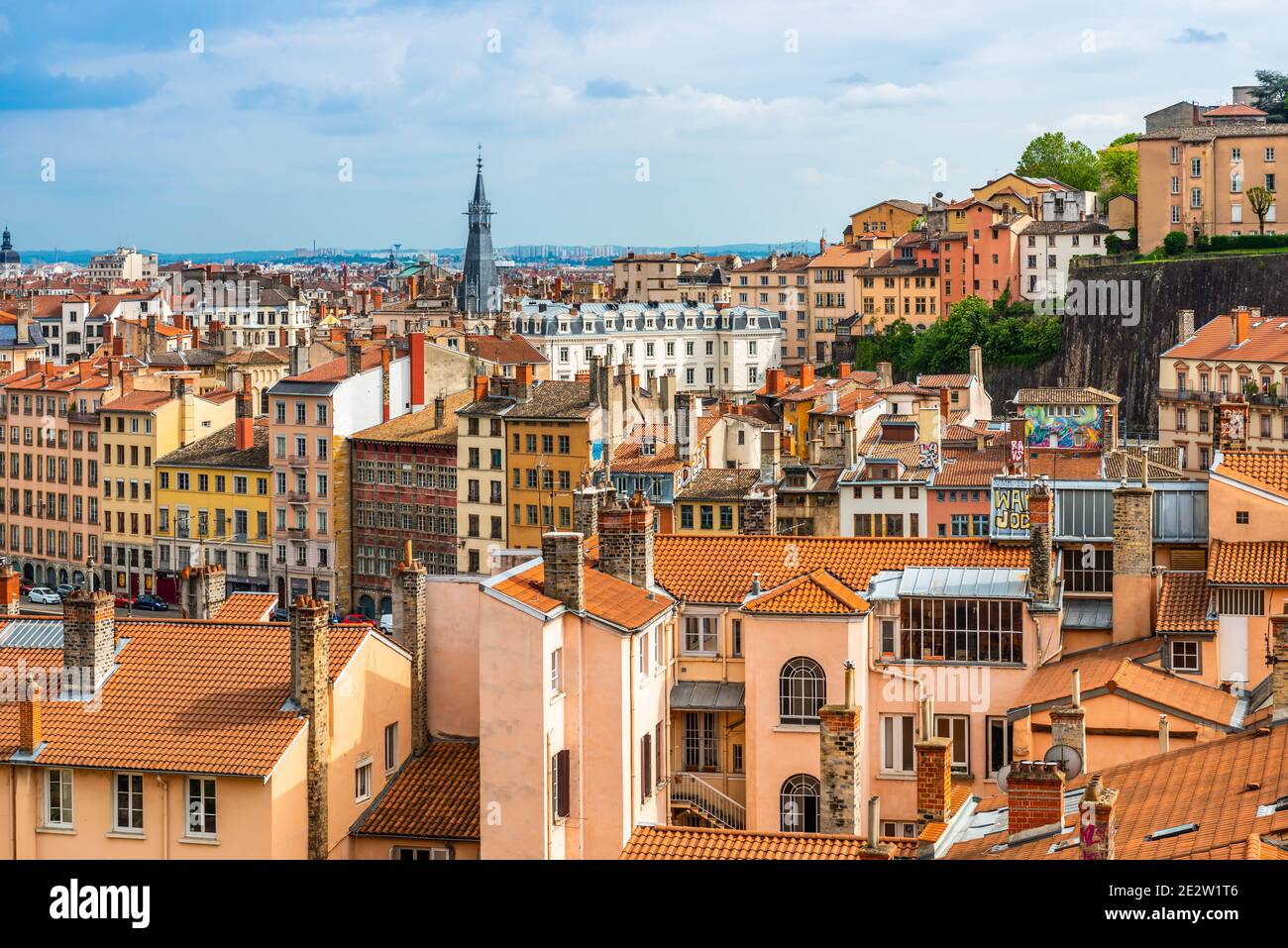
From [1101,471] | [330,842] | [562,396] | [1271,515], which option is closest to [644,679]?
[330,842]

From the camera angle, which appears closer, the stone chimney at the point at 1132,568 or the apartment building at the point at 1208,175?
the stone chimney at the point at 1132,568

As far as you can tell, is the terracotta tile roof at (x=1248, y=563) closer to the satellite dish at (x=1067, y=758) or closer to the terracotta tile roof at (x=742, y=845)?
the satellite dish at (x=1067, y=758)

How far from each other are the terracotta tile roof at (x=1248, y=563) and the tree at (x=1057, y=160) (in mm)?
81051

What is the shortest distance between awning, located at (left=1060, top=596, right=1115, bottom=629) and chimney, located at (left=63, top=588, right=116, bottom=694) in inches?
403

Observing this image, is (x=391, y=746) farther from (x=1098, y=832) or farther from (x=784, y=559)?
(x=1098, y=832)

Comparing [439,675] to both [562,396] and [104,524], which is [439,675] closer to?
[562,396]

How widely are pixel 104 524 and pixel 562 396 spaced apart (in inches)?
658

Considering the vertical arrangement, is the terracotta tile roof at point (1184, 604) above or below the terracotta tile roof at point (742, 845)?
above

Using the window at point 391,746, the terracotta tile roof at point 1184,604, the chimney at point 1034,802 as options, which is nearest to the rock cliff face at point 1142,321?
the terracotta tile roof at point 1184,604

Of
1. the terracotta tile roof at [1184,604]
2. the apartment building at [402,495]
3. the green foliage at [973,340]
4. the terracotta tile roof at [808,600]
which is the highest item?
the green foliage at [973,340]

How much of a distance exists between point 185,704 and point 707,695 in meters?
5.31

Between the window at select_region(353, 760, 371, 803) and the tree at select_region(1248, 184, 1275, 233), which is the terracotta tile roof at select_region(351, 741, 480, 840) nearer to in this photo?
the window at select_region(353, 760, 371, 803)

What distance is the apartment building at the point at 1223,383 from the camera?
185ft

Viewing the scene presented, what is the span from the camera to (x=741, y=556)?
2180 cm
